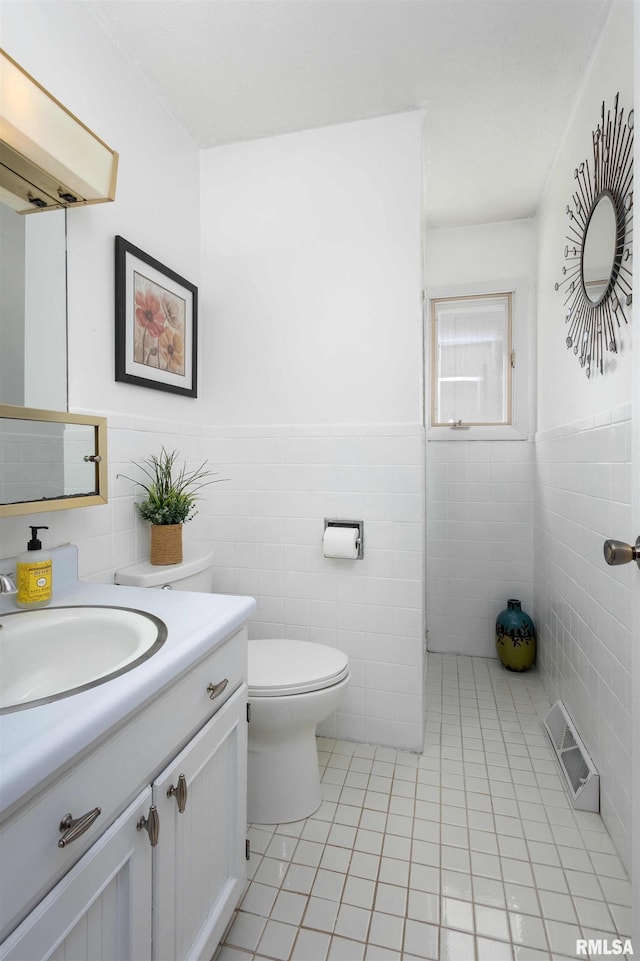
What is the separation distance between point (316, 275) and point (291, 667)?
4.96ft

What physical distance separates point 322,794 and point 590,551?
4.13ft

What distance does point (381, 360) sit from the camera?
1947 mm

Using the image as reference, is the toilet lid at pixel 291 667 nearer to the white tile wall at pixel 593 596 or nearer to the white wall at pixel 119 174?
the white tile wall at pixel 593 596

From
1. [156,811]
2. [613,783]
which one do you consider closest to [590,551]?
[613,783]

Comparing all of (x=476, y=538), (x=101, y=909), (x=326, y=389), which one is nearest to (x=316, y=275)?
(x=326, y=389)

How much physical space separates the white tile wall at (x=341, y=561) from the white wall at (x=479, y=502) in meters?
1.01

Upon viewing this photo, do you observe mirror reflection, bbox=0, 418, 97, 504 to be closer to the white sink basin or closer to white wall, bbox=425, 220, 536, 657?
the white sink basin

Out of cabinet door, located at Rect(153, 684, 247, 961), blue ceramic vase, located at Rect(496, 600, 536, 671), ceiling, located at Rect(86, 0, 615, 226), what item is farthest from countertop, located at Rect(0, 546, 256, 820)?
blue ceramic vase, located at Rect(496, 600, 536, 671)

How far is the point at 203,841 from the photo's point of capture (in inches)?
39.2

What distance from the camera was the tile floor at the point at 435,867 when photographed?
117cm

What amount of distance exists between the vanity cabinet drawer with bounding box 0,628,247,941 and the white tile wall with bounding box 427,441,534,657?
210 centimetres

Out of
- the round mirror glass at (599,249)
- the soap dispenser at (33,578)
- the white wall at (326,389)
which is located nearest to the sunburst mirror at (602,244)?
the round mirror glass at (599,249)

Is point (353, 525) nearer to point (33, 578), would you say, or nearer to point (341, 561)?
point (341, 561)

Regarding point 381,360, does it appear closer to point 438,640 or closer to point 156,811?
point 156,811
